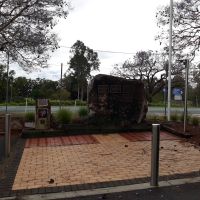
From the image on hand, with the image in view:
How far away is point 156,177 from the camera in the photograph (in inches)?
275

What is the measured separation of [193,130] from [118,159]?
572 cm

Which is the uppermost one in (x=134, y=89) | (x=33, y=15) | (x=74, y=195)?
(x=33, y=15)

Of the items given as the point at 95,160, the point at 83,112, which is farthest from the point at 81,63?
the point at 95,160

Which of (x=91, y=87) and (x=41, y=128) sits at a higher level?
(x=91, y=87)

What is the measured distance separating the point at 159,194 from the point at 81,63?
58349 millimetres

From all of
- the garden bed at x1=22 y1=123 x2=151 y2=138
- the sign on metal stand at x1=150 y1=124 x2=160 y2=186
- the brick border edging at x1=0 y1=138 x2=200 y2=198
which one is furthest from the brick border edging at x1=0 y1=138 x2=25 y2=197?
the sign on metal stand at x1=150 y1=124 x2=160 y2=186

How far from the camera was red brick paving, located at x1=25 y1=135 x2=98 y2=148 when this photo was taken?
12.1 meters

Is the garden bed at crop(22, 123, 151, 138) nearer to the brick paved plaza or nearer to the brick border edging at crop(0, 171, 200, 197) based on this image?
the brick paved plaza

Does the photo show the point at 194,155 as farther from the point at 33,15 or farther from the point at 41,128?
the point at 33,15

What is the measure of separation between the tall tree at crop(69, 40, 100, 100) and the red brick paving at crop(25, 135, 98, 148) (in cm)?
5013

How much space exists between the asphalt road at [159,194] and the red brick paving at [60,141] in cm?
564

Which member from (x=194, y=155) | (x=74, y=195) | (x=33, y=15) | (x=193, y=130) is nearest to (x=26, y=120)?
(x=33, y=15)

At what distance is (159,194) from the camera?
6.49 m

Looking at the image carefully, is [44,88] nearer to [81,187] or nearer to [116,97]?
[116,97]
